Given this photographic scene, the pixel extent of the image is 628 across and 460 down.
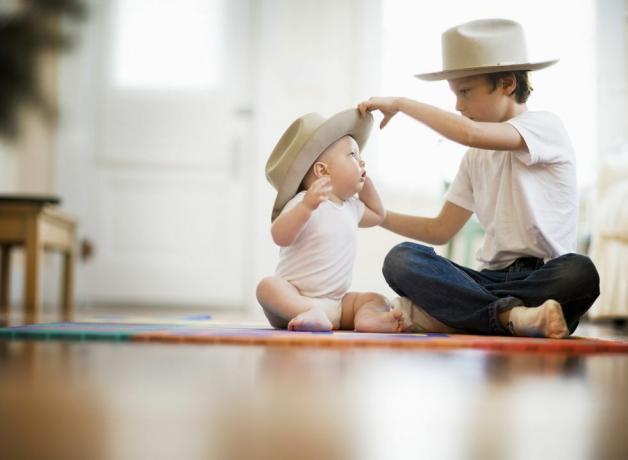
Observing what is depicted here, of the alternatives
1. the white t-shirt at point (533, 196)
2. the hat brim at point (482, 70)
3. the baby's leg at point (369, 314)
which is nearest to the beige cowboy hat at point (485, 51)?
the hat brim at point (482, 70)

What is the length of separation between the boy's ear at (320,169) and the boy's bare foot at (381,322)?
28 cm

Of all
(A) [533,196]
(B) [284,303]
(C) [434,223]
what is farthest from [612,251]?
(B) [284,303]

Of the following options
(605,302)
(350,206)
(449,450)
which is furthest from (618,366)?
(605,302)

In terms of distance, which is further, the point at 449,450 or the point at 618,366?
the point at 618,366

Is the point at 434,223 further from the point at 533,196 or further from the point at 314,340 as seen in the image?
the point at 314,340

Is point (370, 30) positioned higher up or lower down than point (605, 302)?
higher up

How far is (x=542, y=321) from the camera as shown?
1338mm

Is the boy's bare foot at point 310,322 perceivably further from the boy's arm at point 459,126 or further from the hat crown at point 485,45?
the hat crown at point 485,45

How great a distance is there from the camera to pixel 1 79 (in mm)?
469

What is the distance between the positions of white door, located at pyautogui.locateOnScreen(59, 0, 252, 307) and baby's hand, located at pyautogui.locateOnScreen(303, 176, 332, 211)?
2.65 meters

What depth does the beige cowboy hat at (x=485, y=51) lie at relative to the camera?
1552 mm

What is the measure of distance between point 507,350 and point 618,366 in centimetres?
20

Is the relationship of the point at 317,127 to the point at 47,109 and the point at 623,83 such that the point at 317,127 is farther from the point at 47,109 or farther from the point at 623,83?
the point at 623,83

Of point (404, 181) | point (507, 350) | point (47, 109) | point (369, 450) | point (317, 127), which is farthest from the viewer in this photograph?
point (404, 181)
